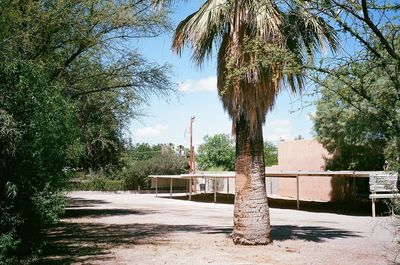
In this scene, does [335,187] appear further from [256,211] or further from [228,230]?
[256,211]

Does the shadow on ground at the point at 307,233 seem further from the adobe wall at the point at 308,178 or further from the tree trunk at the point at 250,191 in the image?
the adobe wall at the point at 308,178

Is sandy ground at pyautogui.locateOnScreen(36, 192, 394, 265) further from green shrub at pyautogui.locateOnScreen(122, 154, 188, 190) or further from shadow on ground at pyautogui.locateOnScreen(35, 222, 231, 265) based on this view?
green shrub at pyautogui.locateOnScreen(122, 154, 188, 190)

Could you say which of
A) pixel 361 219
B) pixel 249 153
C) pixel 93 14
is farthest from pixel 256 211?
pixel 361 219

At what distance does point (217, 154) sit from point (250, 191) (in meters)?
72.5

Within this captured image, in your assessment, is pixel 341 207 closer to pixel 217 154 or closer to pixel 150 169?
pixel 150 169

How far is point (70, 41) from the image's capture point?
11383mm

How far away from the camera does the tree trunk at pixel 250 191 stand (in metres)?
10.6

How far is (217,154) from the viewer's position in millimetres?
83125

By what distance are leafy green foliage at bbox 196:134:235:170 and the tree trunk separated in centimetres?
6912

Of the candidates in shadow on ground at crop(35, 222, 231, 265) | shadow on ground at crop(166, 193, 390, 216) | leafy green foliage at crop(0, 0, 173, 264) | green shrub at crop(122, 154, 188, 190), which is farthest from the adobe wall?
leafy green foliage at crop(0, 0, 173, 264)

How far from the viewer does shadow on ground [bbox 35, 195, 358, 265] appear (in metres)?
9.74

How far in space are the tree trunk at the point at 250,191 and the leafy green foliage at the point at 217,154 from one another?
6912 cm

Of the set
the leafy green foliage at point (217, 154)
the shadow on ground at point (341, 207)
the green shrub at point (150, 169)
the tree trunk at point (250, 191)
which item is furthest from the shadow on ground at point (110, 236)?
the leafy green foliage at point (217, 154)

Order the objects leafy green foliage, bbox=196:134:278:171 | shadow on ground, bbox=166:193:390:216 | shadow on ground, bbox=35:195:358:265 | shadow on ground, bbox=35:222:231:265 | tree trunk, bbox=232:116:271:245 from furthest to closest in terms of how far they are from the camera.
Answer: leafy green foliage, bbox=196:134:278:171 → shadow on ground, bbox=166:193:390:216 → tree trunk, bbox=232:116:271:245 → shadow on ground, bbox=35:195:358:265 → shadow on ground, bbox=35:222:231:265
